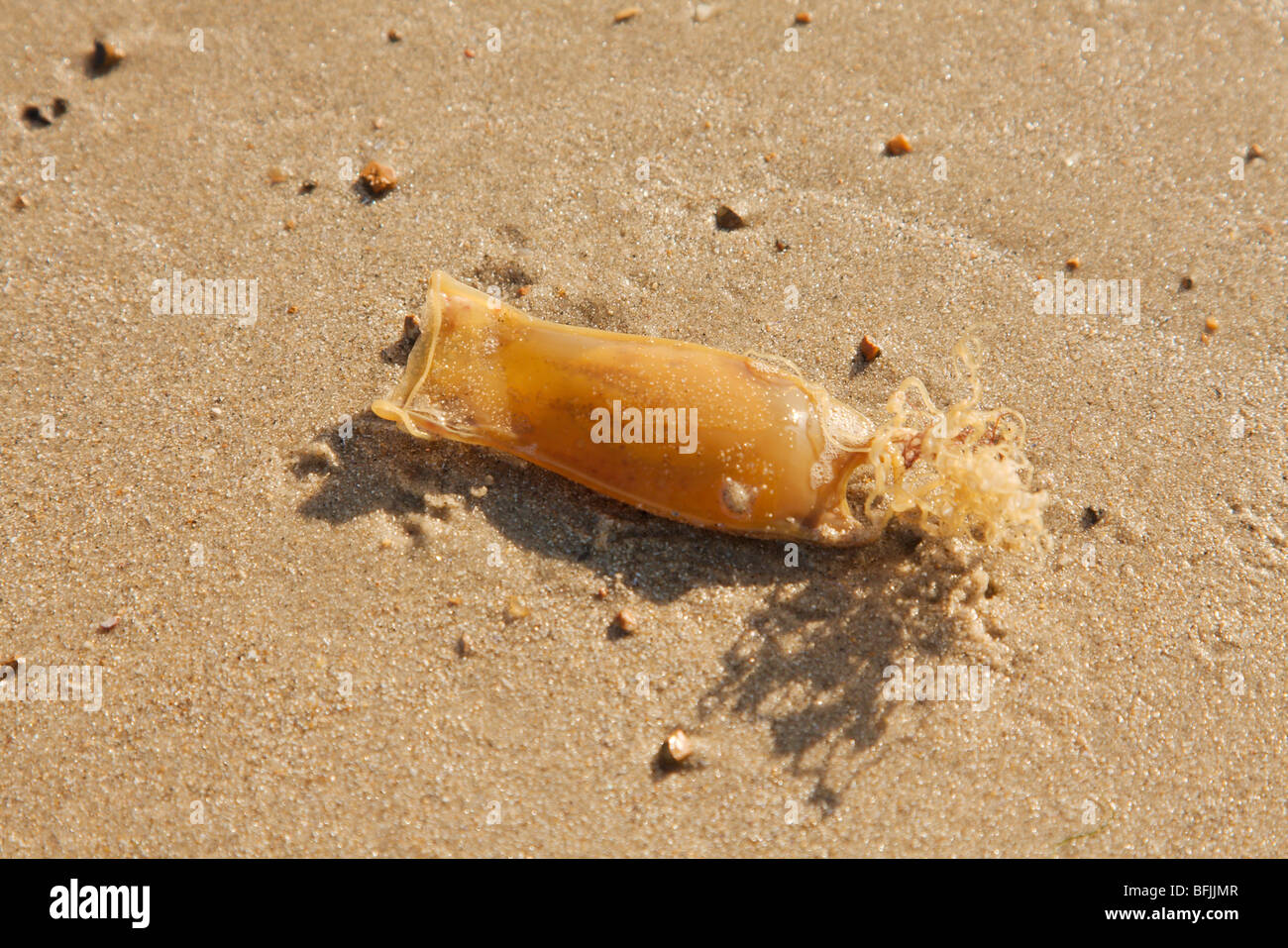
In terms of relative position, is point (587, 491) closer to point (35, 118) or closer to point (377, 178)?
point (377, 178)

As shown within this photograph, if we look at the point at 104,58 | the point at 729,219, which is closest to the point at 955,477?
the point at 729,219

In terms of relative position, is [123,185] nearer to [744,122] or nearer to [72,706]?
[72,706]

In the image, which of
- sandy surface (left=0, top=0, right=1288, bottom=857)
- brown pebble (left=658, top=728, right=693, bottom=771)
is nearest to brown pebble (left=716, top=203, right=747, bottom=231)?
sandy surface (left=0, top=0, right=1288, bottom=857)

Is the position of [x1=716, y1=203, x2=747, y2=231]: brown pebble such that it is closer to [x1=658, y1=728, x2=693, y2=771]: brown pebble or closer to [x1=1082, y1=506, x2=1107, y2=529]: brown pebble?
[x1=1082, y1=506, x2=1107, y2=529]: brown pebble

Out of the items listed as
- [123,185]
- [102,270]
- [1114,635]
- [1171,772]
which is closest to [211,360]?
[102,270]
